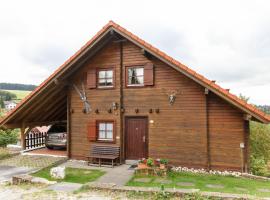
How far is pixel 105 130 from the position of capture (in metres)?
12.8

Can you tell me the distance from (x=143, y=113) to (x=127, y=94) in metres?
1.26

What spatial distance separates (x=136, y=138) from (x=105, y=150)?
65.3 inches

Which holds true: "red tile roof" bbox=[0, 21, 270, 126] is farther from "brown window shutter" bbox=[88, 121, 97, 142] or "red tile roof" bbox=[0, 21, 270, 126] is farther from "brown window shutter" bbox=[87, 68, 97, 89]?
"brown window shutter" bbox=[88, 121, 97, 142]

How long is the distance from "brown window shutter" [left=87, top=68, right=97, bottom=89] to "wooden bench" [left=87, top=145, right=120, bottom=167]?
3.15 meters

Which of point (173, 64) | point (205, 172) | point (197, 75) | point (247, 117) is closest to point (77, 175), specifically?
point (205, 172)

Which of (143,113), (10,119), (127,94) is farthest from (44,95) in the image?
(143,113)

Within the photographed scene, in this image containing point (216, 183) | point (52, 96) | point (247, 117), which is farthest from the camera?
point (52, 96)

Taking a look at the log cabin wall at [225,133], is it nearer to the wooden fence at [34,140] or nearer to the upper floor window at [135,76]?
the upper floor window at [135,76]

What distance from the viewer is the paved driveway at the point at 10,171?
9894 mm

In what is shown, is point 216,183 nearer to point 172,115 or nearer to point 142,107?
point 172,115

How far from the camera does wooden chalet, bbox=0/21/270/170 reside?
10.6m

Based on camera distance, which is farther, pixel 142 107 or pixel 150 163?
pixel 142 107

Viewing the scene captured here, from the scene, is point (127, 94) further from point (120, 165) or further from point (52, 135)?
point (52, 135)

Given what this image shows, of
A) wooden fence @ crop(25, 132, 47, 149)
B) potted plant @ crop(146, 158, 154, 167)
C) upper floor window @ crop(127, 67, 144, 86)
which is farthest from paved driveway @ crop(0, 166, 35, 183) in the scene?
upper floor window @ crop(127, 67, 144, 86)
